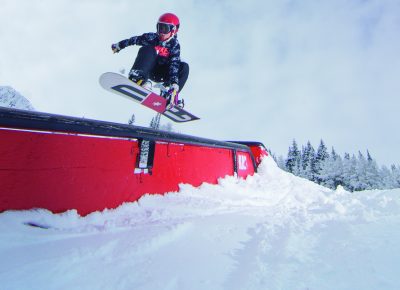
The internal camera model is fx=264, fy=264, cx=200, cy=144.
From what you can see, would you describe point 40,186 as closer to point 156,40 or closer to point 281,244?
point 281,244

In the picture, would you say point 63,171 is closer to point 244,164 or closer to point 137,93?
point 137,93

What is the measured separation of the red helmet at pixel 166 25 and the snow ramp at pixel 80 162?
84.0 inches

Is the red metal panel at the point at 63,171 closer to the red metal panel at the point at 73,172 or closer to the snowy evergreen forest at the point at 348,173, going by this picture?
the red metal panel at the point at 73,172

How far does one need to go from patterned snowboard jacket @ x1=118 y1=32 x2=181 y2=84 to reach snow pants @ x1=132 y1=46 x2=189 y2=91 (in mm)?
104

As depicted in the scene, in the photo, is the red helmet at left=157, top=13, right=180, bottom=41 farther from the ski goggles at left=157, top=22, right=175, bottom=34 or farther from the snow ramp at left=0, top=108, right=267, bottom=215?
the snow ramp at left=0, top=108, right=267, bottom=215

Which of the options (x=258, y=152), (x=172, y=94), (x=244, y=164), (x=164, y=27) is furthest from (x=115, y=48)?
(x=258, y=152)

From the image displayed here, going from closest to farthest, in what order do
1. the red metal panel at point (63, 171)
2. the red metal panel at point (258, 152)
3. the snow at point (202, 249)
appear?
the snow at point (202, 249) → the red metal panel at point (63, 171) → the red metal panel at point (258, 152)

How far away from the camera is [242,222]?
226 centimetres

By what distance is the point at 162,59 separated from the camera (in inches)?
187

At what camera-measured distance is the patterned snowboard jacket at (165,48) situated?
4.62m

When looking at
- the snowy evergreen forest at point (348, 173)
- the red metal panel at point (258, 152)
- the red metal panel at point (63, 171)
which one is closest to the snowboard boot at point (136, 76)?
the red metal panel at point (63, 171)

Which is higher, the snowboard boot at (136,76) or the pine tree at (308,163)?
the pine tree at (308,163)

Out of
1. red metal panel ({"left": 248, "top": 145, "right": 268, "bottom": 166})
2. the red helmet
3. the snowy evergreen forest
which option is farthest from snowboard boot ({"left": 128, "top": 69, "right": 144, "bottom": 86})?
the snowy evergreen forest

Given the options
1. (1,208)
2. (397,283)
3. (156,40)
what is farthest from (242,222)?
(156,40)
